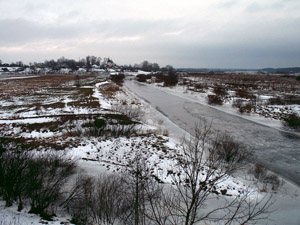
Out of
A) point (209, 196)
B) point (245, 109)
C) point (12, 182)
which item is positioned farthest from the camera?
point (245, 109)

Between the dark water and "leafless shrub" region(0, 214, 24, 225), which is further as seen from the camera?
the dark water

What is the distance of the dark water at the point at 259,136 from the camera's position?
1246cm

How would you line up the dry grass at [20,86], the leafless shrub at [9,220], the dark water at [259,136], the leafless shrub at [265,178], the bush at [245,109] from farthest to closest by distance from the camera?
the dry grass at [20,86], the bush at [245,109], the dark water at [259,136], the leafless shrub at [265,178], the leafless shrub at [9,220]

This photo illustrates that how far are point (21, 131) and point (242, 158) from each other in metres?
19.4

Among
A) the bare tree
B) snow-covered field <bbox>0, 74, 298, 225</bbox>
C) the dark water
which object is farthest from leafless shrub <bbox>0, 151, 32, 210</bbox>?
the dark water

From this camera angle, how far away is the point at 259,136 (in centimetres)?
1803

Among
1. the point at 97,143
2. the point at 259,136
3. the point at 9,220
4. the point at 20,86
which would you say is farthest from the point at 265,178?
the point at 20,86

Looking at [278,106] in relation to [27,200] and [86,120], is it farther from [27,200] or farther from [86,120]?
[27,200]

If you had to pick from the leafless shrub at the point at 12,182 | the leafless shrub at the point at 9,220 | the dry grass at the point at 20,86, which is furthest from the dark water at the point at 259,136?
the dry grass at the point at 20,86

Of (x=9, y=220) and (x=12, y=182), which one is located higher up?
(x=12, y=182)

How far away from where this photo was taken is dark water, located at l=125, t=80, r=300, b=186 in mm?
12463

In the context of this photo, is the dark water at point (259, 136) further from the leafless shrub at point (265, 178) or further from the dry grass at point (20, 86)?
the dry grass at point (20, 86)

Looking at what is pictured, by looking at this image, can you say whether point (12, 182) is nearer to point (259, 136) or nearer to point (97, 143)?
point (97, 143)

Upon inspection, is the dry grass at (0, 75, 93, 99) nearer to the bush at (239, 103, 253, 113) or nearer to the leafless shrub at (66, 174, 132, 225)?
the leafless shrub at (66, 174, 132, 225)
